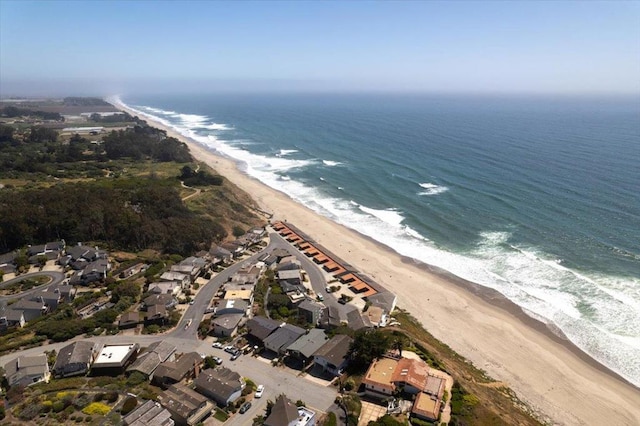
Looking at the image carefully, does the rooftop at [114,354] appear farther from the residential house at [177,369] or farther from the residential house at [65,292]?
the residential house at [65,292]

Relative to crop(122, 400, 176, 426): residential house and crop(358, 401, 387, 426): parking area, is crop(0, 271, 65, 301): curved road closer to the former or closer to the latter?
crop(122, 400, 176, 426): residential house

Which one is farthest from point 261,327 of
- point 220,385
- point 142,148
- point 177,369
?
point 142,148

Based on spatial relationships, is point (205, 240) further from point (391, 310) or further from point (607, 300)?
point (607, 300)

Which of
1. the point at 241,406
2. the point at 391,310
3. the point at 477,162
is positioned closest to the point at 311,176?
the point at 477,162

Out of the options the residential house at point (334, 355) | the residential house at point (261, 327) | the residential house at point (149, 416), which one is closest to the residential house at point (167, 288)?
the residential house at point (261, 327)

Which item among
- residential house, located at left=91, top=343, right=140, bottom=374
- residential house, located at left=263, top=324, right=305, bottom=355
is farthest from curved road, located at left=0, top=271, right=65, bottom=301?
residential house, located at left=263, top=324, right=305, bottom=355
